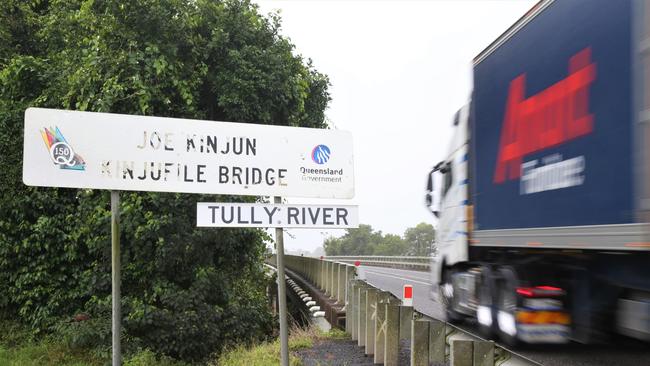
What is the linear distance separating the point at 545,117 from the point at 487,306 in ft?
9.94

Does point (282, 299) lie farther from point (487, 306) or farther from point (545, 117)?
point (487, 306)

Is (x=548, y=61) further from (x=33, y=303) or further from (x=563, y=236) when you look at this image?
(x=33, y=303)

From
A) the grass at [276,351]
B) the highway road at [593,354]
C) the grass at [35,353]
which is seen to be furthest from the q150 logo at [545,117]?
the grass at [35,353]

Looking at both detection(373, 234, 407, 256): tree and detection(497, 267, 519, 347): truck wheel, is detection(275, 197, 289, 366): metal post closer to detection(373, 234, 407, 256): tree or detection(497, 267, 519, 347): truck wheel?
detection(497, 267, 519, 347): truck wheel

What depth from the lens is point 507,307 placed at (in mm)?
6574

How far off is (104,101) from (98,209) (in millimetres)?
1966

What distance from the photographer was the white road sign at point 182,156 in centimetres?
392

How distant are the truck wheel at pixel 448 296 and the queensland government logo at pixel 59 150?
645 cm

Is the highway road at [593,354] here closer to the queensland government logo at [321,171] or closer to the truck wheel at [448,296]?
the truck wheel at [448,296]

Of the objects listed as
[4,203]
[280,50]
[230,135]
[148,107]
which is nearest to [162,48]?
[148,107]

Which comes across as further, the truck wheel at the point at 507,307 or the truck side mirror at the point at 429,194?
the truck side mirror at the point at 429,194

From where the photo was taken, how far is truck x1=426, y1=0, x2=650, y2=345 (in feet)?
13.5

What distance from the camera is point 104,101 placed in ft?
31.2

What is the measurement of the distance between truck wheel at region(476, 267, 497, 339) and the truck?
0.02 metres
